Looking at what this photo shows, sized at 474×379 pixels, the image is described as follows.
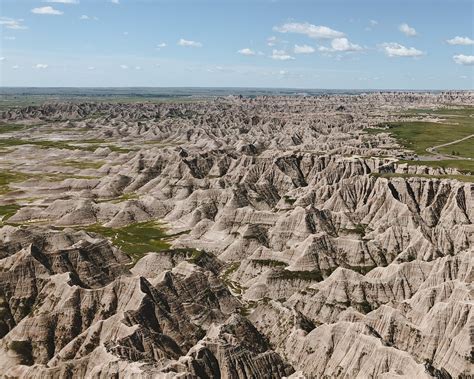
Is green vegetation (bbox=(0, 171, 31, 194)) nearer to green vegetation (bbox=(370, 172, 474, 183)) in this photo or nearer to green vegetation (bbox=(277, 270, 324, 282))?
green vegetation (bbox=(370, 172, 474, 183))

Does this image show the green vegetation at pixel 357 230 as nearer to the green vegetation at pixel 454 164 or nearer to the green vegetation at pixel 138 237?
the green vegetation at pixel 138 237

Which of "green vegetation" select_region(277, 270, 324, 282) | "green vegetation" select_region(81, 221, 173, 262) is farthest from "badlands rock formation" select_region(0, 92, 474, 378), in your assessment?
"green vegetation" select_region(81, 221, 173, 262)

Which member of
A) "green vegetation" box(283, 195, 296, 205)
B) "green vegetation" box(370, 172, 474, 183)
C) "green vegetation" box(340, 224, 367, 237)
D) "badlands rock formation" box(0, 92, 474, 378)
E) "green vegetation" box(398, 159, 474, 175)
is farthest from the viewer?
"green vegetation" box(398, 159, 474, 175)

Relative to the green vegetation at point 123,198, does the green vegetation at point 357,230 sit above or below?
above

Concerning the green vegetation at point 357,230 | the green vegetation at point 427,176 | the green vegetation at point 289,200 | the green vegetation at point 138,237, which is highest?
the green vegetation at point 427,176

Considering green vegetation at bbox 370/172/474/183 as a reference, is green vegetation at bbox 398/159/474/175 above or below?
below

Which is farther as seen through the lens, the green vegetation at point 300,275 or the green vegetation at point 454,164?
the green vegetation at point 454,164

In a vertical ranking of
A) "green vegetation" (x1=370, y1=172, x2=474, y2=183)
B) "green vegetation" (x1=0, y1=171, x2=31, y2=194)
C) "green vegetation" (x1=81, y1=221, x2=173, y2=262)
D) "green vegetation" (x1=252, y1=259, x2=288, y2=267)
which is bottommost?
"green vegetation" (x1=0, y1=171, x2=31, y2=194)

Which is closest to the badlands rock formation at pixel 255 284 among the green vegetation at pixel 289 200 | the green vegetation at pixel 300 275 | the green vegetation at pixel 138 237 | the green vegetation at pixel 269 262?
the green vegetation at pixel 269 262

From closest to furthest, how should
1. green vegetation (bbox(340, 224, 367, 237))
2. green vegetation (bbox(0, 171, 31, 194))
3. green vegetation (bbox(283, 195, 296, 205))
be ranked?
green vegetation (bbox(340, 224, 367, 237)) < green vegetation (bbox(283, 195, 296, 205)) < green vegetation (bbox(0, 171, 31, 194))
